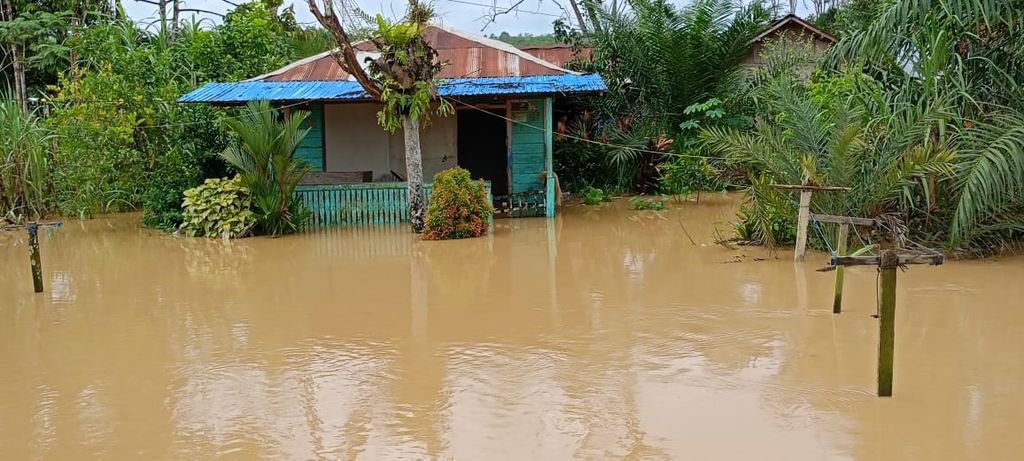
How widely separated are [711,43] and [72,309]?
41.3 feet

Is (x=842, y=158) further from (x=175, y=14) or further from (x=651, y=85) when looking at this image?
(x=175, y=14)

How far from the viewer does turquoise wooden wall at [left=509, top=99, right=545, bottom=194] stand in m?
14.8

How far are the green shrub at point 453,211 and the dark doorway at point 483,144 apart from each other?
344 cm

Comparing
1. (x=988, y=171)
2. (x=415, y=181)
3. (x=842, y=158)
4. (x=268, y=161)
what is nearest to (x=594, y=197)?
(x=415, y=181)

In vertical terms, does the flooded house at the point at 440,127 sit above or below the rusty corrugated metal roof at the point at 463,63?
below

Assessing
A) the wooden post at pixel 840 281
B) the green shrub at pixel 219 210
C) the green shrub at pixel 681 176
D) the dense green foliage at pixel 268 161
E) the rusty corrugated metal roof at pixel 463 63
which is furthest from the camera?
the green shrub at pixel 681 176

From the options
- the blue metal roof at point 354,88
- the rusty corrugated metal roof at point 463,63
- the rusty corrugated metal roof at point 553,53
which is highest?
the rusty corrugated metal roof at point 553,53

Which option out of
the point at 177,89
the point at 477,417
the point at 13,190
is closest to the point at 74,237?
the point at 13,190

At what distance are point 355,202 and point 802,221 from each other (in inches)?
285

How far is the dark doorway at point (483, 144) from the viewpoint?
1547 centimetres

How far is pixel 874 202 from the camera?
891 centimetres

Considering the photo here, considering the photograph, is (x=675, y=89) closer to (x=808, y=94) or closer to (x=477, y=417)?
(x=808, y=94)

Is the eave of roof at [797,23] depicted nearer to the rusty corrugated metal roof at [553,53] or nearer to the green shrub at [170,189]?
the rusty corrugated metal roof at [553,53]

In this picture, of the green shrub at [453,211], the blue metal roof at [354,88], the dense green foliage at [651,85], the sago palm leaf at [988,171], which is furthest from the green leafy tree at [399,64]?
the sago palm leaf at [988,171]
